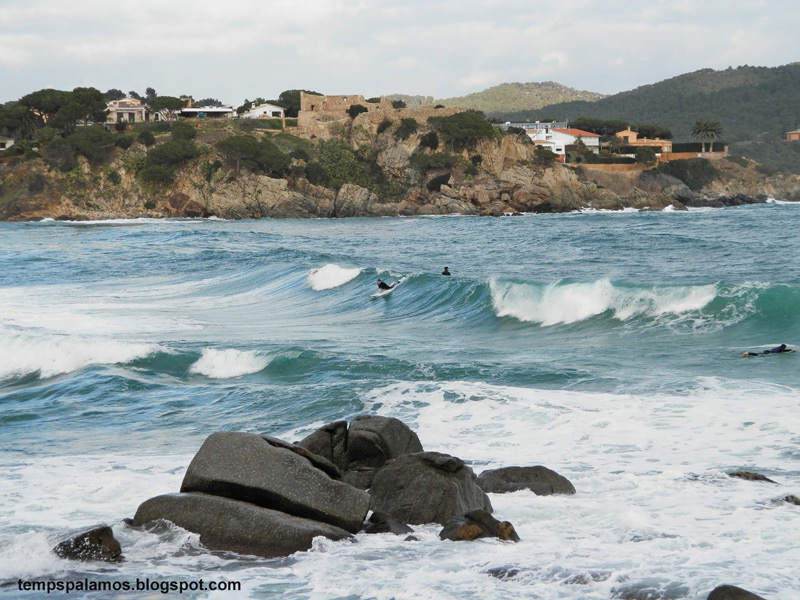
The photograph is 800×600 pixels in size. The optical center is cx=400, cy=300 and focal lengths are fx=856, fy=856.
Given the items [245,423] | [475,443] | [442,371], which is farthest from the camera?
[442,371]

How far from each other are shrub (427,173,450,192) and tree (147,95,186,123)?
4015cm

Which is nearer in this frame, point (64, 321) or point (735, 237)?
point (64, 321)

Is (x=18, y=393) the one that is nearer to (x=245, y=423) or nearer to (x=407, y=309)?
(x=245, y=423)

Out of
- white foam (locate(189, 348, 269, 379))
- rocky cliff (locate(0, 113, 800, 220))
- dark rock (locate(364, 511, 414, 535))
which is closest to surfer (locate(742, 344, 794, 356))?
white foam (locate(189, 348, 269, 379))

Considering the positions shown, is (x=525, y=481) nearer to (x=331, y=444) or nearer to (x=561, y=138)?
(x=331, y=444)

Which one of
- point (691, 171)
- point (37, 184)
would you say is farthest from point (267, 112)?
point (691, 171)

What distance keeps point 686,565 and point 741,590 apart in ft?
2.54

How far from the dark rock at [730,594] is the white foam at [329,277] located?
2289 centimetres

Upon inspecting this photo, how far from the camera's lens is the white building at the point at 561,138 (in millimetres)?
110875

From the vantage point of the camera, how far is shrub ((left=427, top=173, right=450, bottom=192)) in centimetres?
8812

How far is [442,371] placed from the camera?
47.0 feet

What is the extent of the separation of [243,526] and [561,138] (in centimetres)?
11339

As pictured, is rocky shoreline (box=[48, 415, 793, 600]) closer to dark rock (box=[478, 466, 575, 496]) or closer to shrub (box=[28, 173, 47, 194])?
dark rock (box=[478, 466, 575, 496])

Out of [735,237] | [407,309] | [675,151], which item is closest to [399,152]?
[675,151]
